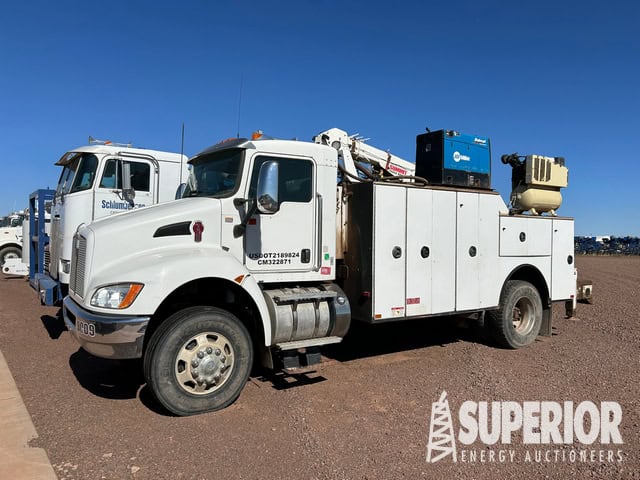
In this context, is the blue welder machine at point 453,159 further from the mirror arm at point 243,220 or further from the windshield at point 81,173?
the windshield at point 81,173

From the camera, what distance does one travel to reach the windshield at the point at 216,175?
536cm

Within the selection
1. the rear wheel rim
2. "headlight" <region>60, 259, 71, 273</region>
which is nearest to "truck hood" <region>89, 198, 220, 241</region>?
"headlight" <region>60, 259, 71, 273</region>

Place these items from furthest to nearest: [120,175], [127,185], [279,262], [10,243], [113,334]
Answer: [10,243], [120,175], [127,185], [279,262], [113,334]

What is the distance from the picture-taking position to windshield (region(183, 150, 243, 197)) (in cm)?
536

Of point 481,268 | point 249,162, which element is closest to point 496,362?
point 481,268

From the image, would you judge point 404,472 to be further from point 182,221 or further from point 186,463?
point 182,221

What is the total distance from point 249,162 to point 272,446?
2.86 meters

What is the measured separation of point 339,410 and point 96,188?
18.1 ft

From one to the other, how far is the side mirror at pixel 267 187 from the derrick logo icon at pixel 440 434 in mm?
2612

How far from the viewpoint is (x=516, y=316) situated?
792 cm

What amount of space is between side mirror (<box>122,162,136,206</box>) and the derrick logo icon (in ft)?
19.2

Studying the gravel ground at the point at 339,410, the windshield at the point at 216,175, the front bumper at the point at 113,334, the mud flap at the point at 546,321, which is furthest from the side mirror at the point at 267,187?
the mud flap at the point at 546,321

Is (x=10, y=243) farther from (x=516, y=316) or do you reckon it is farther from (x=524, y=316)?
(x=524, y=316)

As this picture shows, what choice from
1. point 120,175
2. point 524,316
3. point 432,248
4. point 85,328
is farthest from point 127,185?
point 524,316
